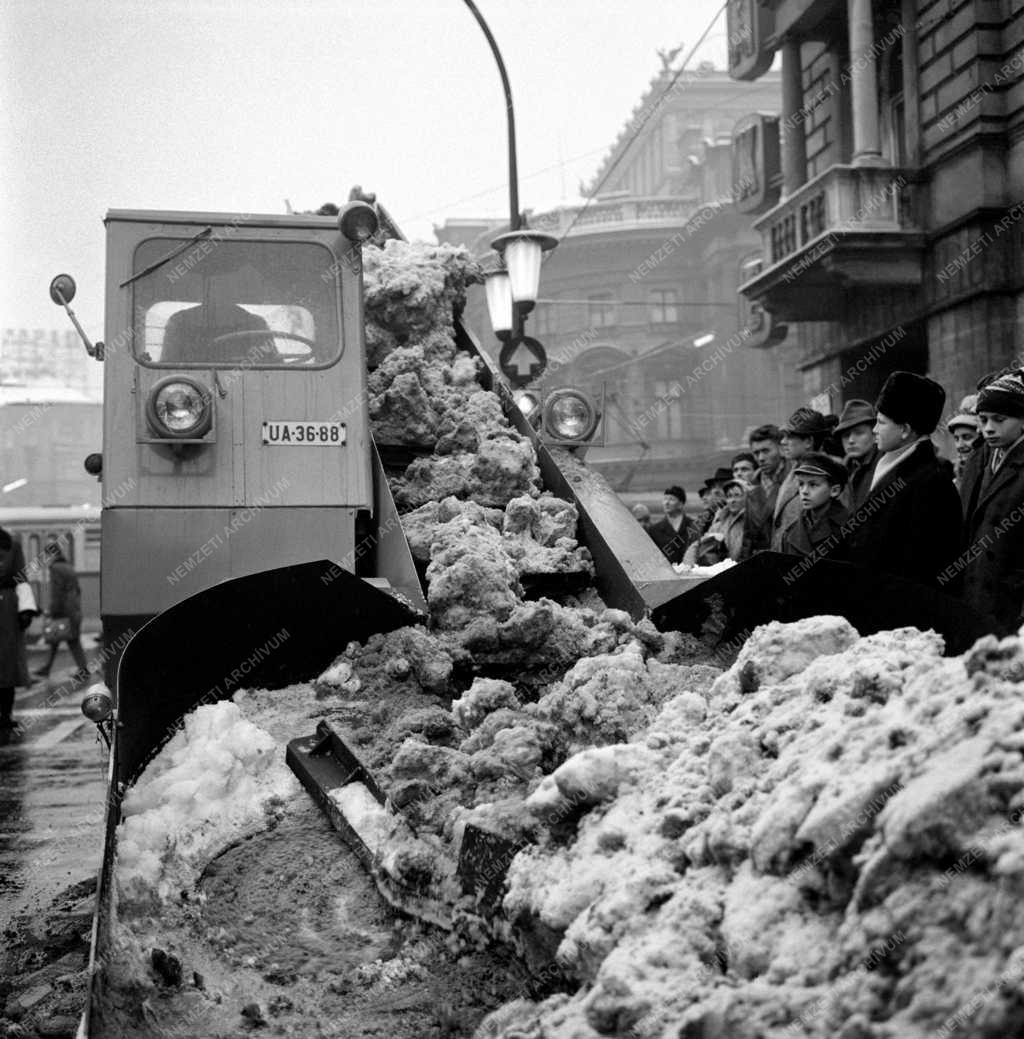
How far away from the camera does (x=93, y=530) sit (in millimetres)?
27891

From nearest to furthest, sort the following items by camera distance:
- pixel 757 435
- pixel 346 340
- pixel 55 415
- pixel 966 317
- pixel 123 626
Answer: pixel 123 626, pixel 346 340, pixel 757 435, pixel 966 317, pixel 55 415

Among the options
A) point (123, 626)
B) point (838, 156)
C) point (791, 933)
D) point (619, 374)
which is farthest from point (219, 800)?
point (619, 374)

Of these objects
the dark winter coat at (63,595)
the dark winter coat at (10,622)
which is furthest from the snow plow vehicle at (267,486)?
the dark winter coat at (63,595)

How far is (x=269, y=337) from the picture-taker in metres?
6.32

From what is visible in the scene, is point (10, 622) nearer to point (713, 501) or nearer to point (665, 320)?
point (713, 501)

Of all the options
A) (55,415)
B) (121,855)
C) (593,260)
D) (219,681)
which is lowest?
(121,855)

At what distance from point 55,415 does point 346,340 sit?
139 feet

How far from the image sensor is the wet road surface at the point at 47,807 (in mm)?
5969

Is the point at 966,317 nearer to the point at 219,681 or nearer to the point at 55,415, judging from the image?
the point at 219,681

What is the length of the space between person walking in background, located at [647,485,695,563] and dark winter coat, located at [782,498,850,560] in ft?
10.1

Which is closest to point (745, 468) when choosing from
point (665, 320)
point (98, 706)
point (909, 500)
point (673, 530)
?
point (673, 530)

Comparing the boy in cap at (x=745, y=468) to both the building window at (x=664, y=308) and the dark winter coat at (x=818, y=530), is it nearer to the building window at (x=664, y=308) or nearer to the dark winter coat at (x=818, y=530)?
the dark winter coat at (x=818, y=530)

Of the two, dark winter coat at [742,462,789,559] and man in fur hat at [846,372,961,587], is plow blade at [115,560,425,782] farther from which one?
dark winter coat at [742,462,789,559]

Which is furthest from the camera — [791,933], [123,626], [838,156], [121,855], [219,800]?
[838,156]
